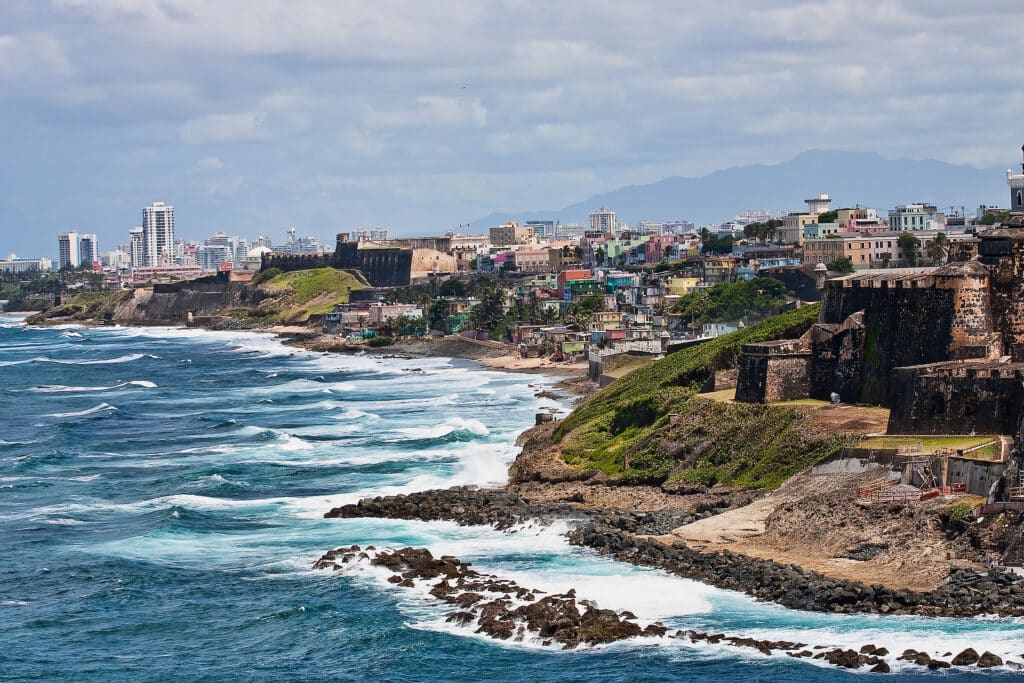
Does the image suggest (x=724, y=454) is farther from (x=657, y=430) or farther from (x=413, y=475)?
(x=413, y=475)

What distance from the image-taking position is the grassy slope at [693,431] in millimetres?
42719

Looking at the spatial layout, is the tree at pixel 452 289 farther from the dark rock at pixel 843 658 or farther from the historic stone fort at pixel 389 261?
the dark rock at pixel 843 658

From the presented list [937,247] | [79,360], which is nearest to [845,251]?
[937,247]

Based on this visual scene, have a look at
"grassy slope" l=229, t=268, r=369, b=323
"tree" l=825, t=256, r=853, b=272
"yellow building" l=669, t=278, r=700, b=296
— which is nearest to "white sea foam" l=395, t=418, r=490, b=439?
"tree" l=825, t=256, r=853, b=272

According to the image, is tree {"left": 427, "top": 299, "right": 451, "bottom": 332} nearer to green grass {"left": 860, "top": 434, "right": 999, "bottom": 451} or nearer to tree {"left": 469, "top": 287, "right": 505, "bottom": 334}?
tree {"left": 469, "top": 287, "right": 505, "bottom": 334}

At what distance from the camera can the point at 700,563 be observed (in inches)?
1394

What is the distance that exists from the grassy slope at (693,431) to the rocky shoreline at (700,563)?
3.30m

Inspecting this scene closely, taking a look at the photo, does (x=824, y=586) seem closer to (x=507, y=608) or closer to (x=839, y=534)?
(x=839, y=534)

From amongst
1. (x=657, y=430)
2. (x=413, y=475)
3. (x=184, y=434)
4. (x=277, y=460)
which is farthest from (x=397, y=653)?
(x=184, y=434)

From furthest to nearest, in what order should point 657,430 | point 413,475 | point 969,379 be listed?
1. point 413,475
2. point 657,430
3. point 969,379

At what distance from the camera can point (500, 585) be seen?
117 feet

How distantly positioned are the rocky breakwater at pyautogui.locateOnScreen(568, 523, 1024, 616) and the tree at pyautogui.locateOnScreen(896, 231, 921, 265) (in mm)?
67547

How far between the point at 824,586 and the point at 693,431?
15.1 m

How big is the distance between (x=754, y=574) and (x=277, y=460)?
94.8 feet
